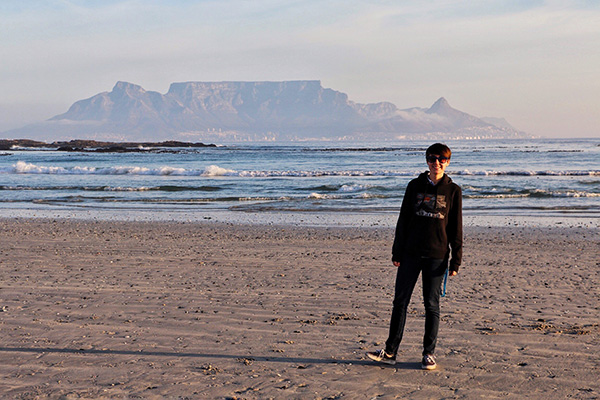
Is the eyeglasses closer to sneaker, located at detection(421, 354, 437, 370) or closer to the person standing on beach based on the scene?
the person standing on beach

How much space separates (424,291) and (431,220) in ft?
2.01

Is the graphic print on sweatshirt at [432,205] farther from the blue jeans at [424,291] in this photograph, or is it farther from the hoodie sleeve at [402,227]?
the blue jeans at [424,291]

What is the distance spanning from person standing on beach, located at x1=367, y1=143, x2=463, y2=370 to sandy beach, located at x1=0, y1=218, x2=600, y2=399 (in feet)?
1.96

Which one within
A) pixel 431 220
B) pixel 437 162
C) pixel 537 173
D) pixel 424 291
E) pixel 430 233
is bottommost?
pixel 424 291

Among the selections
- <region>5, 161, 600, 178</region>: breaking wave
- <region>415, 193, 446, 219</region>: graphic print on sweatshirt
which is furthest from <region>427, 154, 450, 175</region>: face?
<region>5, 161, 600, 178</region>: breaking wave

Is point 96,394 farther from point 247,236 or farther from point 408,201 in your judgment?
point 247,236

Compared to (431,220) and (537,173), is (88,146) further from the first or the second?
(431,220)

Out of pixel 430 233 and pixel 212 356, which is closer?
pixel 430 233

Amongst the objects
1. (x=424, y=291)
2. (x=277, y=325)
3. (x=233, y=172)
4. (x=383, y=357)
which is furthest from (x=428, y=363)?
(x=233, y=172)

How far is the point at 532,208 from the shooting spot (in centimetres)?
1978

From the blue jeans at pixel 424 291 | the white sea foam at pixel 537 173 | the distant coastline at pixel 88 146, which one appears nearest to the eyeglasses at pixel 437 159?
the blue jeans at pixel 424 291

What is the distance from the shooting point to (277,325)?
5.94 metres

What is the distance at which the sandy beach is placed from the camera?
14.4ft

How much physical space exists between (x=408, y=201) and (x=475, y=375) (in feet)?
4.81
